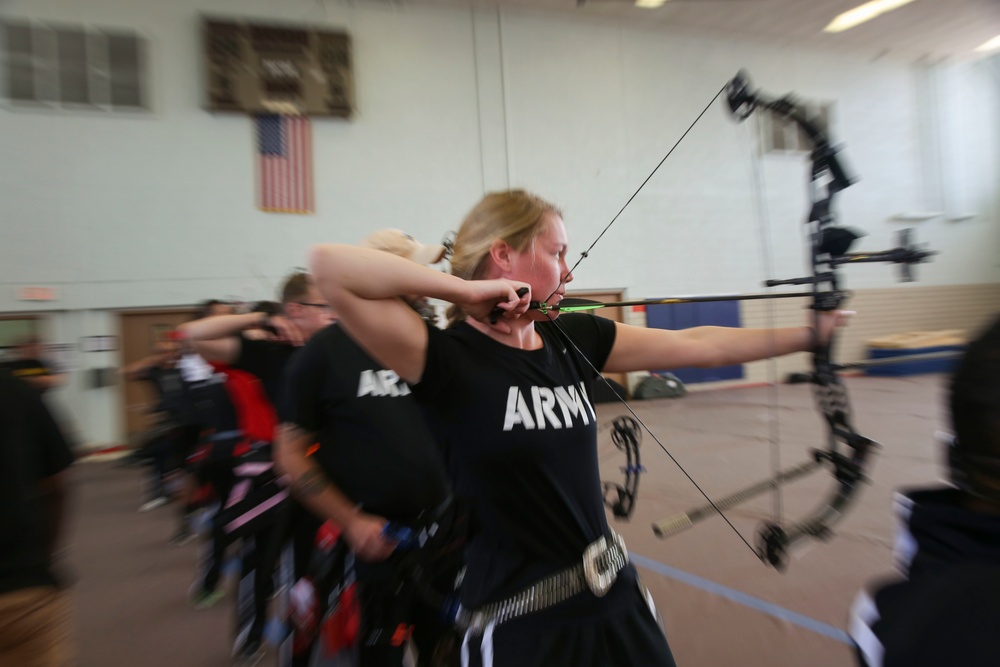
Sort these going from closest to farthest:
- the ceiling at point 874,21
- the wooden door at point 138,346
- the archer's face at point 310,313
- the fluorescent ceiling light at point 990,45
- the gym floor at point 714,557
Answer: the gym floor at point 714,557 → the archer's face at point 310,313 → the ceiling at point 874,21 → the fluorescent ceiling light at point 990,45 → the wooden door at point 138,346

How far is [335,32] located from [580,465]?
821cm

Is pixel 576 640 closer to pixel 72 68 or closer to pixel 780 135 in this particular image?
pixel 780 135

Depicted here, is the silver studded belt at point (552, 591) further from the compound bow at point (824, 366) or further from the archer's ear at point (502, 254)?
the archer's ear at point (502, 254)

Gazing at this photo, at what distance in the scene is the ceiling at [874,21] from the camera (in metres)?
3.43

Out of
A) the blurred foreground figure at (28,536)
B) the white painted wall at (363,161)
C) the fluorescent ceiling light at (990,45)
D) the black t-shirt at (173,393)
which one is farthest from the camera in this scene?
the white painted wall at (363,161)

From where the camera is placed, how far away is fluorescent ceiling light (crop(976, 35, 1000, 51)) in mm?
4402

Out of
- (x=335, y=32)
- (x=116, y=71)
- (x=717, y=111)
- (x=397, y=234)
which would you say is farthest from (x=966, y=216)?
(x=116, y=71)

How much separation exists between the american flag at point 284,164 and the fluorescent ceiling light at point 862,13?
Answer: 20.3ft

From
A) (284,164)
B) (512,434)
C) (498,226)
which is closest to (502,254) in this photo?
(498,226)

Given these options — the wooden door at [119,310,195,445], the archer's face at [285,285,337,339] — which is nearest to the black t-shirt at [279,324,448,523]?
the archer's face at [285,285,337,339]

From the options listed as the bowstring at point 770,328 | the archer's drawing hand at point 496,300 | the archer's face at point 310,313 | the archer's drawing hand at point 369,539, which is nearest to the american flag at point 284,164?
the archer's face at point 310,313

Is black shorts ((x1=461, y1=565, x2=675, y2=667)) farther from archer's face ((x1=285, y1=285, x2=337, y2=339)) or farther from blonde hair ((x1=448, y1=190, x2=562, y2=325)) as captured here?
archer's face ((x1=285, y1=285, x2=337, y2=339))

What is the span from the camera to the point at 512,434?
97 centimetres

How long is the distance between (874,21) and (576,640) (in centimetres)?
504
